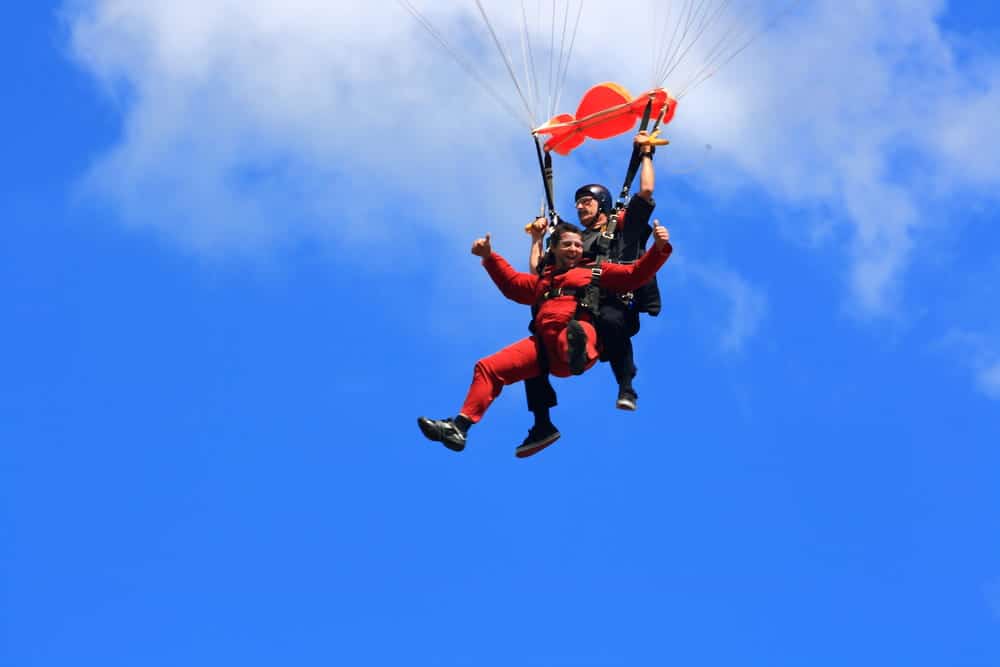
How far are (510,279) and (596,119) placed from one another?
253 cm

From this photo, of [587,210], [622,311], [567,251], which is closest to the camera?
[622,311]

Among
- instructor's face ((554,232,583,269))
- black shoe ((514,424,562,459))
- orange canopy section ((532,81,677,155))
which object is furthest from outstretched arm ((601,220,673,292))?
orange canopy section ((532,81,677,155))

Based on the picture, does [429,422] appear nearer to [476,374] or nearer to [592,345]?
[476,374]

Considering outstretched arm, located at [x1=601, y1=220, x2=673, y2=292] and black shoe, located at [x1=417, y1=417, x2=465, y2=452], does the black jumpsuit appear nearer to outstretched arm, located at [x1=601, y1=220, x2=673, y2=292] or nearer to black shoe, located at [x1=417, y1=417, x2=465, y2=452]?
outstretched arm, located at [x1=601, y1=220, x2=673, y2=292]

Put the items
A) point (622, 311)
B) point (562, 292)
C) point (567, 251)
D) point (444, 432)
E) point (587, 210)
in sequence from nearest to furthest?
point (444, 432), point (562, 292), point (622, 311), point (567, 251), point (587, 210)

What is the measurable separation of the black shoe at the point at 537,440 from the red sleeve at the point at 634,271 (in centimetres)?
142

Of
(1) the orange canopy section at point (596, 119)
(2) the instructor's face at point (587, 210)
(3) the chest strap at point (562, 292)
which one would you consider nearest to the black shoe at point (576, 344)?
(3) the chest strap at point (562, 292)

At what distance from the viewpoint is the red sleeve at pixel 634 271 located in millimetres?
13391

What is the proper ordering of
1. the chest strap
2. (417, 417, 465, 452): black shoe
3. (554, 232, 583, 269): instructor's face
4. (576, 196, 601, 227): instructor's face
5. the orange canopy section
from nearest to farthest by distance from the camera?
(417, 417, 465, 452): black shoe, the chest strap, (554, 232, 583, 269): instructor's face, (576, 196, 601, 227): instructor's face, the orange canopy section

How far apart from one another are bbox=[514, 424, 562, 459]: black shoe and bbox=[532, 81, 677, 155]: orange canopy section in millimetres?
2914

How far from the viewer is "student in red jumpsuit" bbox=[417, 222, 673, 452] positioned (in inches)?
528

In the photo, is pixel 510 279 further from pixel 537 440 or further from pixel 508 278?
pixel 537 440

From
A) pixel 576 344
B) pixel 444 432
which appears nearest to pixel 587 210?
pixel 576 344

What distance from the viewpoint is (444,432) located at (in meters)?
13.2
